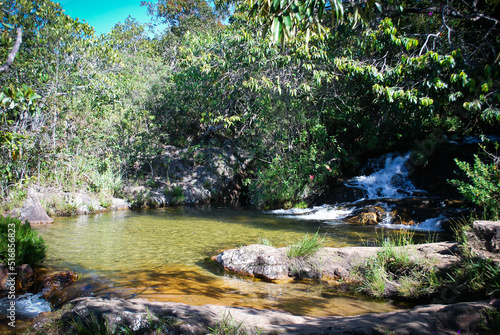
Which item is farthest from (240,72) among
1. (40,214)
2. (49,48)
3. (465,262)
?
(465,262)

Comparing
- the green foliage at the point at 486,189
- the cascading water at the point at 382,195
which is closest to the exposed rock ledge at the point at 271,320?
the green foliage at the point at 486,189

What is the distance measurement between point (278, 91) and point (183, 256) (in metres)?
7.50

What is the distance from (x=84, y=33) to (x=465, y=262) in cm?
1319

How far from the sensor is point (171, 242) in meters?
7.81

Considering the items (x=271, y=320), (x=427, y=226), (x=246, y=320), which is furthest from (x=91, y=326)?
(x=427, y=226)

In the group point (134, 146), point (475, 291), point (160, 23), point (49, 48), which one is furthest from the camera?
point (160, 23)

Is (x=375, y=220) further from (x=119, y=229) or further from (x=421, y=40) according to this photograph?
(x=119, y=229)

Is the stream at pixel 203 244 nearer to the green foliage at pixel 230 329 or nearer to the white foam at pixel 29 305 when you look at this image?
the white foam at pixel 29 305

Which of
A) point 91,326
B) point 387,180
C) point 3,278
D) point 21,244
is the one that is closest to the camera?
point 91,326

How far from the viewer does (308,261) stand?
5496 mm

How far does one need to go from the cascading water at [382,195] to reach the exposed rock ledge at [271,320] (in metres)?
6.95

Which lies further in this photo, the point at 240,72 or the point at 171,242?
the point at 240,72

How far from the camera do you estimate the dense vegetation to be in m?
9.06

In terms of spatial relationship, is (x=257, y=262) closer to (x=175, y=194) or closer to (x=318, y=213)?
(x=318, y=213)
